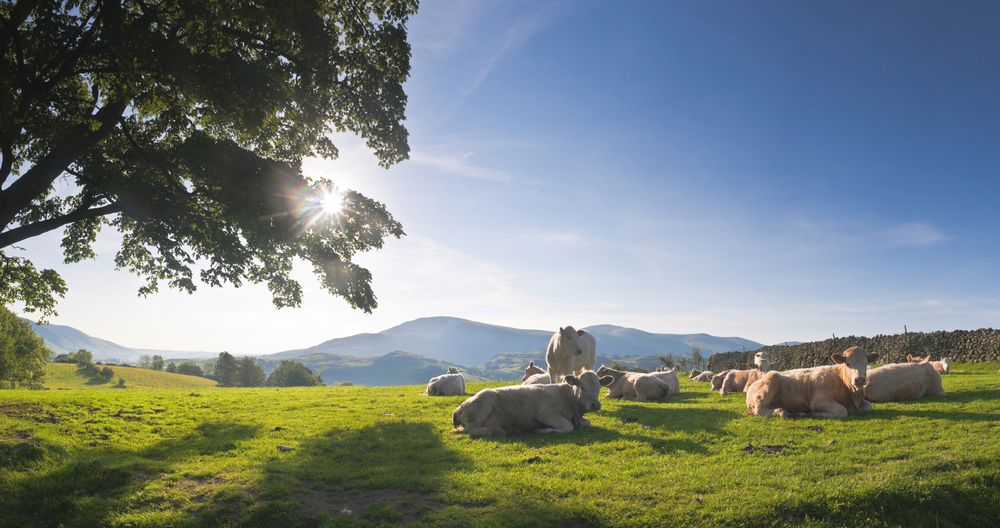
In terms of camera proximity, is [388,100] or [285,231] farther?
[388,100]

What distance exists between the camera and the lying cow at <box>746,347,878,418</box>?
1036 centimetres

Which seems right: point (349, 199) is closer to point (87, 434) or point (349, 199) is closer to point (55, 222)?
point (55, 222)

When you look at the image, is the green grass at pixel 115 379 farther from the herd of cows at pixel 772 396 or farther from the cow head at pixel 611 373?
the herd of cows at pixel 772 396

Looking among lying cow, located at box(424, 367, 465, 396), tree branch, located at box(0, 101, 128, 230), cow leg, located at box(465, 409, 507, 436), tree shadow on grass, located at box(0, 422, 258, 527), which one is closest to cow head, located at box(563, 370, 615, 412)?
cow leg, located at box(465, 409, 507, 436)

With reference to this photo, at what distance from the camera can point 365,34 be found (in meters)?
13.0

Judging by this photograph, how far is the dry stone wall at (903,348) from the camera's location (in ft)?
86.5

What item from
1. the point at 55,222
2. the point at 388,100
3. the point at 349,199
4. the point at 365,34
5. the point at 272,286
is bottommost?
the point at 272,286

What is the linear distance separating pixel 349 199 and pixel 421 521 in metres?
9.10

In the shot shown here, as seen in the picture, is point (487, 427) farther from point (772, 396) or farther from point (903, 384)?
point (903, 384)

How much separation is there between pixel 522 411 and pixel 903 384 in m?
10.2

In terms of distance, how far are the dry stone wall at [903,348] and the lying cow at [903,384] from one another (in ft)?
46.9

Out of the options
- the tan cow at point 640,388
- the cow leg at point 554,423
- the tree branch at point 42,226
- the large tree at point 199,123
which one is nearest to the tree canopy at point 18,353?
the large tree at point 199,123

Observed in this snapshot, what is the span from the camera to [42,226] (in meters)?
10.5


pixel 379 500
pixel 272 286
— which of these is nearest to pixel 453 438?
pixel 379 500
